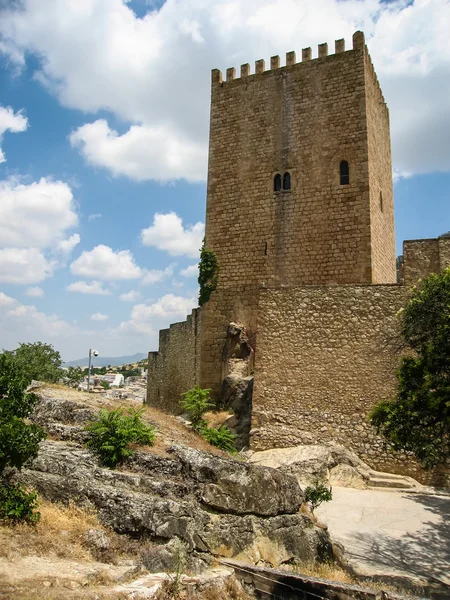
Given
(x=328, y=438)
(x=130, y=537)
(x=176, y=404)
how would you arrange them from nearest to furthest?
(x=130, y=537) → (x=328, y=438) → (x=176, y=404)

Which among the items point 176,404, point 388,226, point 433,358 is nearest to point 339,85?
point 388,226

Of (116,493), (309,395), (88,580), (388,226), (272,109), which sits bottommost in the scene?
(88,580)

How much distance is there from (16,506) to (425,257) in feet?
45.4

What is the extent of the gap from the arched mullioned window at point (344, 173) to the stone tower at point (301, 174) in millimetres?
38

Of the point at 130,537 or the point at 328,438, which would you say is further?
the point at 328,438

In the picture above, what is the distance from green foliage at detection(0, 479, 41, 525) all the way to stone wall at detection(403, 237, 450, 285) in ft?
41.9

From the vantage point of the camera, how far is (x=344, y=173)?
19.4 m

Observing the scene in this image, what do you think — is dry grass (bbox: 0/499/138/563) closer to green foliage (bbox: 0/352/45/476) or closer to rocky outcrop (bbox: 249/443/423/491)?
green foliage (bbox: 0/352/45/476)

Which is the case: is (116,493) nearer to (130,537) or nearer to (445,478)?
(130,537)

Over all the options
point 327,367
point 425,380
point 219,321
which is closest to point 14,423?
point 425,380

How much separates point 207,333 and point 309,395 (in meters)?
6.82

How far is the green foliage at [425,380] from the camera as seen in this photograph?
29.5 ft

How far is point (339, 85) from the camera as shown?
19859 mm

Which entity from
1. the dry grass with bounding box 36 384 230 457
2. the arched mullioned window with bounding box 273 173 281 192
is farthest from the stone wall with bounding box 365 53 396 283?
the dry grass with bounding box 36 384 230 457
